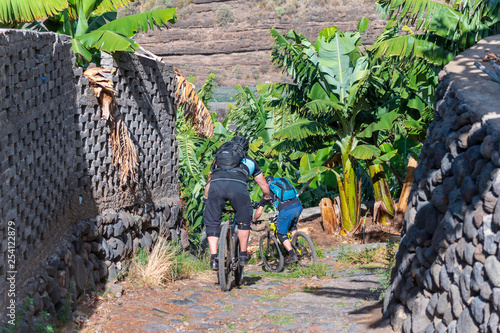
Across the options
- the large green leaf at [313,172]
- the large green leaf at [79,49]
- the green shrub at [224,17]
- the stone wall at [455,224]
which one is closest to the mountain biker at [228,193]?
the stone wall at [455,224]

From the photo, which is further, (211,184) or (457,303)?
(211,184)

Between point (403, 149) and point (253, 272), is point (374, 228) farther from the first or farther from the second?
point (253, 272)

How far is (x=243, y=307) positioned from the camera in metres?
7.04

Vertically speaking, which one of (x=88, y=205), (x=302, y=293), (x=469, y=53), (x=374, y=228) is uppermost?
(x=469, y=53)

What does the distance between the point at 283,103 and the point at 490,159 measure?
1069cm

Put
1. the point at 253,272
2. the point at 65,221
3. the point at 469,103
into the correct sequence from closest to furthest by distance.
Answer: the point at 469,103 < the point at 65,221 < the point at 253,272

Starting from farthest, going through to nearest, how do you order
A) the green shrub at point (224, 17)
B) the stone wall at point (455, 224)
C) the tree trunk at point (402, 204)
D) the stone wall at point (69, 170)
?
the green shrub at point (224, 17) < the tree trunk at point (402, 204) < the stone wall at point (69, 170) < the stone wall at point (455, 224)

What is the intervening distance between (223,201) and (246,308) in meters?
1.41

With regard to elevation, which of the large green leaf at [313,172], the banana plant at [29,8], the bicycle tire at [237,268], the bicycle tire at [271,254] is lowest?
the bicycle tire at [271,254]

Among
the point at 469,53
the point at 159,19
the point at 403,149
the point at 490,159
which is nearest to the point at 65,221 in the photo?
the point at 159,19

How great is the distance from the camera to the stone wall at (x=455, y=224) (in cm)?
388

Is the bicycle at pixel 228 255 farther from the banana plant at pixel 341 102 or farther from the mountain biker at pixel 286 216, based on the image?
the banana plant at pixel 341 102

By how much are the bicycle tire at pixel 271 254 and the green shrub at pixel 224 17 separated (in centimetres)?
Answer: 4802

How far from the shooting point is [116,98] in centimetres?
845
